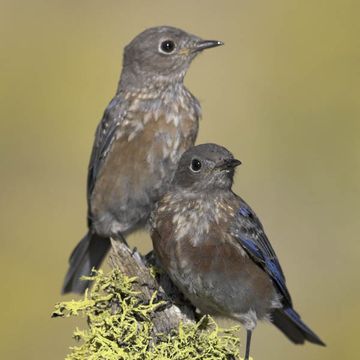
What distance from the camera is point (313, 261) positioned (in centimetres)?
1388

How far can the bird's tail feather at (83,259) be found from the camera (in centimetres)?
1020

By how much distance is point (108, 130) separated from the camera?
9.47 meters

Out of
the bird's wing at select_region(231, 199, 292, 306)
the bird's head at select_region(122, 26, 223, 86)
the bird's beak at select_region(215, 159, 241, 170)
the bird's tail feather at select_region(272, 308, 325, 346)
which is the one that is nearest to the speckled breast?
the bird's head at select_region(122, 26, 223, 86)

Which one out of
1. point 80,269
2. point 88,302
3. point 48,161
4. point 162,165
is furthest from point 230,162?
point 48,161

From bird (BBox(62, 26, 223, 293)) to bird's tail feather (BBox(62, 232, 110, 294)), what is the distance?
35 centimetres

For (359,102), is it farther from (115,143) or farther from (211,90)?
(115,143)

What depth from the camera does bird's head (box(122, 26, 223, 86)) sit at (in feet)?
31.4

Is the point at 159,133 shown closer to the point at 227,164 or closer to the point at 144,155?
the point at 144,155

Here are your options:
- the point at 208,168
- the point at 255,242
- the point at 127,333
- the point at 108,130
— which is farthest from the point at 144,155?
the point at 127,333

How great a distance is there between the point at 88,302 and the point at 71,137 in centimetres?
935

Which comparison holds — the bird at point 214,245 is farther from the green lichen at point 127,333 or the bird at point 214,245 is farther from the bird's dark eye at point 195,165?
the green lichen at point 127,333

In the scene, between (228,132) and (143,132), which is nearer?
(143,132)

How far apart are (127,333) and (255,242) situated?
149 centimetres

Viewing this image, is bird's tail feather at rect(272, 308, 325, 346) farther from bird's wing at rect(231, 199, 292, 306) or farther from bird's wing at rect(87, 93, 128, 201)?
bird's wing at rect(87, 93, 128, 201)
